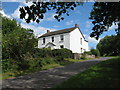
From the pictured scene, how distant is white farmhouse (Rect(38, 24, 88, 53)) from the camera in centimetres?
3120

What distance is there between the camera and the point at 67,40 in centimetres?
3111

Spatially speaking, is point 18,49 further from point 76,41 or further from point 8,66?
point 76,41

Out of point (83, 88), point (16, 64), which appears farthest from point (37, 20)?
point (16, 64)

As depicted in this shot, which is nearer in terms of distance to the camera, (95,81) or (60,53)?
(95,81)

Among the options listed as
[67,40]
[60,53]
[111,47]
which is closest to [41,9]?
[60,53]

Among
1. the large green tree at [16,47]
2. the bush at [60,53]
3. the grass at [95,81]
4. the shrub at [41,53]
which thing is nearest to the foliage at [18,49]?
the large green tree at [16,47]

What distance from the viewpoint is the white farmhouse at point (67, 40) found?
31.2 m

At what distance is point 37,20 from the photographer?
22.6ft

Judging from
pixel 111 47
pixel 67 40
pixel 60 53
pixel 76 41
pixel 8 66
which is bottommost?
pixel 8 66

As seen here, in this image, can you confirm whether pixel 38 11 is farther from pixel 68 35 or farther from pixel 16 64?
pixel 68 35

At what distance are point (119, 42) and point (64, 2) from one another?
A: 10.6 metres

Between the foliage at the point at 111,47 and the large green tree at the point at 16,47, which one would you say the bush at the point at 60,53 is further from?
the foliage at the point at 111,47

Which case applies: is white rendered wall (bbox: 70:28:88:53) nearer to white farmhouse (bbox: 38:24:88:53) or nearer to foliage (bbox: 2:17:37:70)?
white farmhouse (bbox: 38:24:88:53)

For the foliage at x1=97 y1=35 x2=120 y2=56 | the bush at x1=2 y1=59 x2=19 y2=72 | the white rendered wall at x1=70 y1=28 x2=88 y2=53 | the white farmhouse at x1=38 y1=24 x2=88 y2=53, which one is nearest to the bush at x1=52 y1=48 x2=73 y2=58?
the foliage at x1=97 y1=35 x2=120 y2=56
